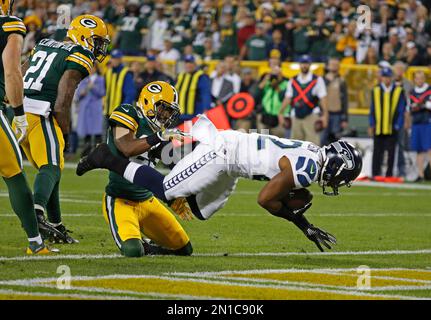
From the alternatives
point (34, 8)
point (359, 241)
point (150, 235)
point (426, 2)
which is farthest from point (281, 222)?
point (34, 8)

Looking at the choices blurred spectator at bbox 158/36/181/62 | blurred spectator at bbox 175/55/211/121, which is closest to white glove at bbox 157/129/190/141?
blurred spectator at bbox 175/55/211/121

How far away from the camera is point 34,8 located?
21.8m

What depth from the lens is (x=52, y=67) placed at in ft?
26.1

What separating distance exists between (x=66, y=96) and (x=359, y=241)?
2.62 m

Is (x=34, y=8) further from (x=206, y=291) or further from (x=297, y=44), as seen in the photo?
(x=206, y=291)

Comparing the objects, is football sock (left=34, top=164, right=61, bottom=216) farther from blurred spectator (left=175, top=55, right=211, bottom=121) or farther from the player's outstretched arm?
blurred spectator (left=175, top=55, right=211, bottom=121)

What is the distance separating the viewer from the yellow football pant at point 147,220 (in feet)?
23.5

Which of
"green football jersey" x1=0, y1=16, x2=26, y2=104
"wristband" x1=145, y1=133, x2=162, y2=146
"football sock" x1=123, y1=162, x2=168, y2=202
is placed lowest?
"football sock" x1=123, y1=162, x2=168, y2=202

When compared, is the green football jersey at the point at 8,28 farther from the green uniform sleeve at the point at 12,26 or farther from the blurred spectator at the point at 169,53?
the blurred spectator at the point at 169,53

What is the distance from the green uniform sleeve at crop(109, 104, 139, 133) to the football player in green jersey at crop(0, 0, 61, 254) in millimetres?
659

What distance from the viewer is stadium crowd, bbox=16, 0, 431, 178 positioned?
16500 mm

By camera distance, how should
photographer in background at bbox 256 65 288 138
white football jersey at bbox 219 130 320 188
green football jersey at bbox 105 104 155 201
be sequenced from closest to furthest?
white football jersey at bbox 219 130 320 188
green football jersey at bbox 105 104 155 201
photographer in background at bbox 256 65 288 138

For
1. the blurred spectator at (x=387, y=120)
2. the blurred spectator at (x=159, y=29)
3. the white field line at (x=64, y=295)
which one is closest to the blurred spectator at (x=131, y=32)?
the blurred spectator at (x=159, y=29)

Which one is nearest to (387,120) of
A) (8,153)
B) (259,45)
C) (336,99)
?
(336,99)
